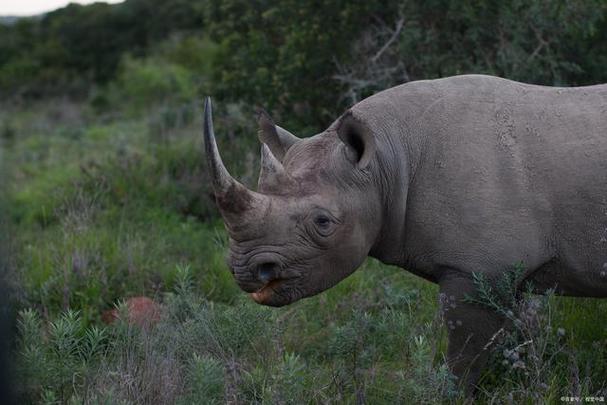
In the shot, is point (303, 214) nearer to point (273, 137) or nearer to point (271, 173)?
point (271, 173)

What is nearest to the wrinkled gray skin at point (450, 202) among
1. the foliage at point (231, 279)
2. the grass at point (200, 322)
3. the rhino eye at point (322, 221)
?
the rhino eye at point (322, 221)

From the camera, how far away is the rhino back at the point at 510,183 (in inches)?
173

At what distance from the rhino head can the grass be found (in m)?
0.38

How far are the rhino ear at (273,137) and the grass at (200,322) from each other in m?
0.90

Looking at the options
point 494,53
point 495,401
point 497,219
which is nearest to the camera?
point 497,219

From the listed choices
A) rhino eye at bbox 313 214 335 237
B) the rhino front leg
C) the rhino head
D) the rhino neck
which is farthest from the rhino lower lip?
the rhino front leg

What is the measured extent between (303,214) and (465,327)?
1026 millimetres

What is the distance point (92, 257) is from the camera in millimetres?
7062

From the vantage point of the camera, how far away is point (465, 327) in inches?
180

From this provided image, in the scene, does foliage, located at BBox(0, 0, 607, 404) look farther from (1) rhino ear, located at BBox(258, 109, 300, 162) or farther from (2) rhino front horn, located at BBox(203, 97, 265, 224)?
(1) rhino ear, located at BBox(258, 109, 300, 162)

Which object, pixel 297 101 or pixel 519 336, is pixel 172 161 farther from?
pixel 519 336

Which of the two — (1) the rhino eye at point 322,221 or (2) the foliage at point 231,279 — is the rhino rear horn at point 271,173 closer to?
(1) the rhino eye at point 322,221

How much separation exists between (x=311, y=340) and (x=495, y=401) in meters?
1.59

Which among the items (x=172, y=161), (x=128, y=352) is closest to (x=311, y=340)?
(x=128, y=352)
